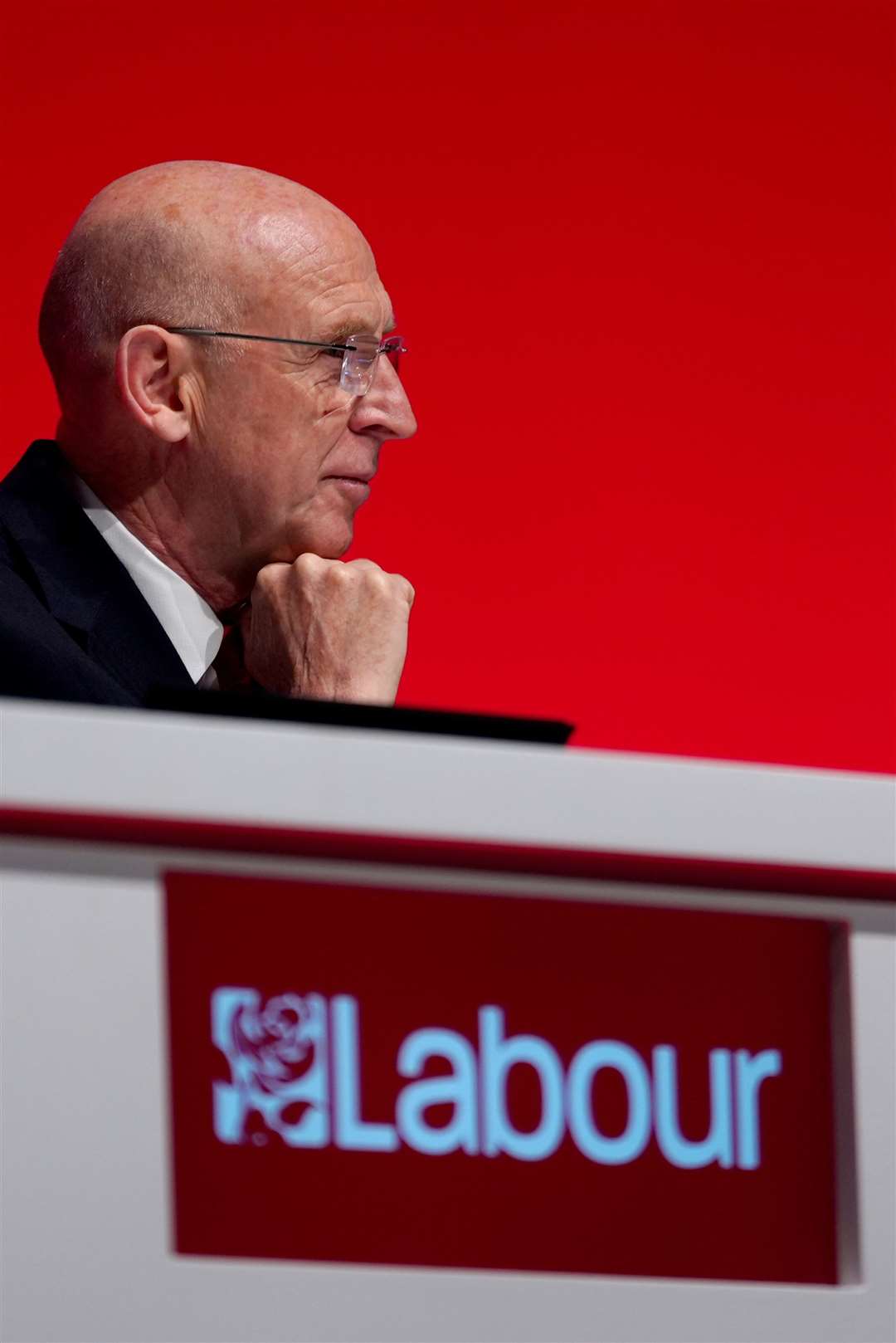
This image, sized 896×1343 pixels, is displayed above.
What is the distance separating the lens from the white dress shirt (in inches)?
75.0

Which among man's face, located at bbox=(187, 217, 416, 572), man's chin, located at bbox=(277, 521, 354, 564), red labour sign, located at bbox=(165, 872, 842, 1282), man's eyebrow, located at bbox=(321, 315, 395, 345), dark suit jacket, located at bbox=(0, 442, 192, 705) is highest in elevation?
man's eyebrow, located at bbox=(321, 315, 395, 345)

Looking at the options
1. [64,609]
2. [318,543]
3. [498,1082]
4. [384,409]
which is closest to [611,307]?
[384,409]

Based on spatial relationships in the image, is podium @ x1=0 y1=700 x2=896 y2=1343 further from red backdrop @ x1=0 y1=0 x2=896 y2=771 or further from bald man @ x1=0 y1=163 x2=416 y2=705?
red backdrop @ x1=0 y1=0 x2=896 y2=771

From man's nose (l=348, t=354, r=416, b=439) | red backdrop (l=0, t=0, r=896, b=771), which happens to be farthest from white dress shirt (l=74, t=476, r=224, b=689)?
red backdrop (l=0, t=0, r=896, b=771)

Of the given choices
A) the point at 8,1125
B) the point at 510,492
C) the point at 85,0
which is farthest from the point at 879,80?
the point at 8,1125

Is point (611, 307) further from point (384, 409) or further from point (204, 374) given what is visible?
point (204, 374)

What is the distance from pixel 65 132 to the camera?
2.31 m

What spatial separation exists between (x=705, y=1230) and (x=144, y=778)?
11.9 inches

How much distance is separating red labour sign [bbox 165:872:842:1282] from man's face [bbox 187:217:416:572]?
1.16 meters

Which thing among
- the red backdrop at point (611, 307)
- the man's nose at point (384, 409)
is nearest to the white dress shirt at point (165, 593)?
the man's nose at point (384, 409)

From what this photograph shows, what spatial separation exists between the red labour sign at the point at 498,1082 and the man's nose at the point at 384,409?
48.0 inches

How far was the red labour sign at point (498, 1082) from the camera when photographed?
75 cm

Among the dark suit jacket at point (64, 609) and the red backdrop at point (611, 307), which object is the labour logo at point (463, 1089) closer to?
the dark suit jacket at point (64, 609)

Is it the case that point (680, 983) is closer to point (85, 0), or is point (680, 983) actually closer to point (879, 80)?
point (85, 0)
